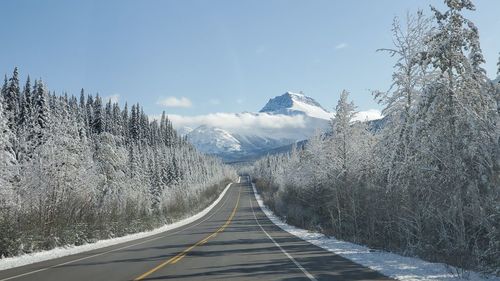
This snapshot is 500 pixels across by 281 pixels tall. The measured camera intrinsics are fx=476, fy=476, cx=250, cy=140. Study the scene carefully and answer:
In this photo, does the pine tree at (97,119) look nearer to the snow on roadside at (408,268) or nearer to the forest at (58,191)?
the forest at (58,191)

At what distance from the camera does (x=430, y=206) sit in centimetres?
1855

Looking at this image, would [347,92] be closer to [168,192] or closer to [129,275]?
[129,275]

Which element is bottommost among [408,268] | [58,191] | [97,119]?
[408,268]

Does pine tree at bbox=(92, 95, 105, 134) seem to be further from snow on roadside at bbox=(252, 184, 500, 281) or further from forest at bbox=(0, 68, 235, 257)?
snow on roadside at bbox=(252, 184, 500, 281)

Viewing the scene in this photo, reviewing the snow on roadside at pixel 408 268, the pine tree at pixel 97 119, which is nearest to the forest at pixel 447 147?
the snow on roadside at pixel 408 268

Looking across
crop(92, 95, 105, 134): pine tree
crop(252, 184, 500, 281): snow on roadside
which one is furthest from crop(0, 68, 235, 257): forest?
crop(92, 95, 105, 134): pine tree

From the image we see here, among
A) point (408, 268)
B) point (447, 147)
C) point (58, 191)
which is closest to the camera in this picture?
point (408, 268)

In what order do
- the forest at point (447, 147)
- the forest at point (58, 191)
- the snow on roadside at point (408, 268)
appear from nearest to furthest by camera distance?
the snow on roadside at point (408, 268) < the forest at point (447, 147) < the forest at point (58, 191)

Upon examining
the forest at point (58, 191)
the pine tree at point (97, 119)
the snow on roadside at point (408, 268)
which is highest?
the pine tree at point (97, 119)

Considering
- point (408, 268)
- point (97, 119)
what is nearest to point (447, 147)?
point (408, 268)

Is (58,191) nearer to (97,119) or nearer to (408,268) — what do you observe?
(408,268)

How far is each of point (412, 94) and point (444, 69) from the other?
3873mm

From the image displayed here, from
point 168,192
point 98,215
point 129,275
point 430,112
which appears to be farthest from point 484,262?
point 168,192

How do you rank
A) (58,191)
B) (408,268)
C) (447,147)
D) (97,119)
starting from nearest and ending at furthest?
(408,268)
(447,147)
(58,191)
(97,119)
